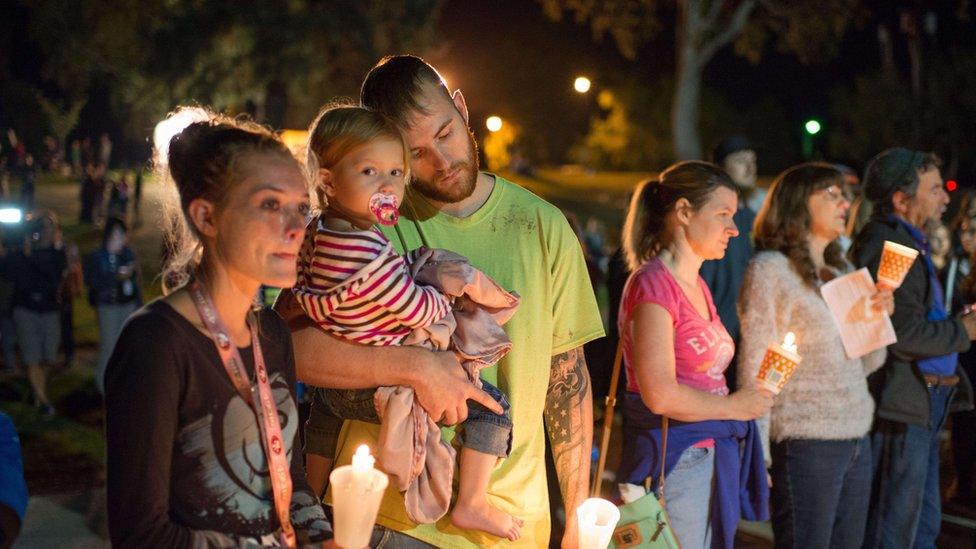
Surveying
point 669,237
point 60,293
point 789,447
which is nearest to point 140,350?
point 669,237

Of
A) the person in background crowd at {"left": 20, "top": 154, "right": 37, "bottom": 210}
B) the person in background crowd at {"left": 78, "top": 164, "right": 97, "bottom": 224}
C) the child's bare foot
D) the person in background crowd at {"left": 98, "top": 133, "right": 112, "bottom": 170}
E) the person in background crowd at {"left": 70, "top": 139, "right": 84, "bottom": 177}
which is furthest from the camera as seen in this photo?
the person in background crowd at {"left": 98, "top": 133, "right": 112, "bottom": 170}

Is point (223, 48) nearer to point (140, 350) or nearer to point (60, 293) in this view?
point (60, 293)

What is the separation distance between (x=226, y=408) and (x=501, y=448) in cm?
93

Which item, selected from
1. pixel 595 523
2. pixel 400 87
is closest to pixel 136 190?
pixel 400 87

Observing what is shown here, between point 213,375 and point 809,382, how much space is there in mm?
3422

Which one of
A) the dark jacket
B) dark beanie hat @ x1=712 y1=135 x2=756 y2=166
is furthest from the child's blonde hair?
dark beanie hat @ x1=712 y1=135 x2=756 y2=166

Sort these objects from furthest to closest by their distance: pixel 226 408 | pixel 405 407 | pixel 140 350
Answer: pixel 405 407
pixel 226 408
pixel 140 350

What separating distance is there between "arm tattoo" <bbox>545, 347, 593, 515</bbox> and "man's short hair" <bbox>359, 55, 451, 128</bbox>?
92cm

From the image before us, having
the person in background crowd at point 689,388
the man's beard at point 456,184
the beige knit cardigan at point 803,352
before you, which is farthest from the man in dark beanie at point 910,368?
the man's beard at point 456,184

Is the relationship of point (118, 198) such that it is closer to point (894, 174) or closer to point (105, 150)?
point (105, 150)

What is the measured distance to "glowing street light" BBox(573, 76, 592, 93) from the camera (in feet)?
21.1

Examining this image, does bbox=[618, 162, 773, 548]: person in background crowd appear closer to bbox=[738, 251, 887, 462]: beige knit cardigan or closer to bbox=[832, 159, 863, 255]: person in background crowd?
bbox=[738, 251, 887, 462]: beige knit cardigan

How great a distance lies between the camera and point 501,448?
2602 mm

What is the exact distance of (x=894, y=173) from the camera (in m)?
5.32
